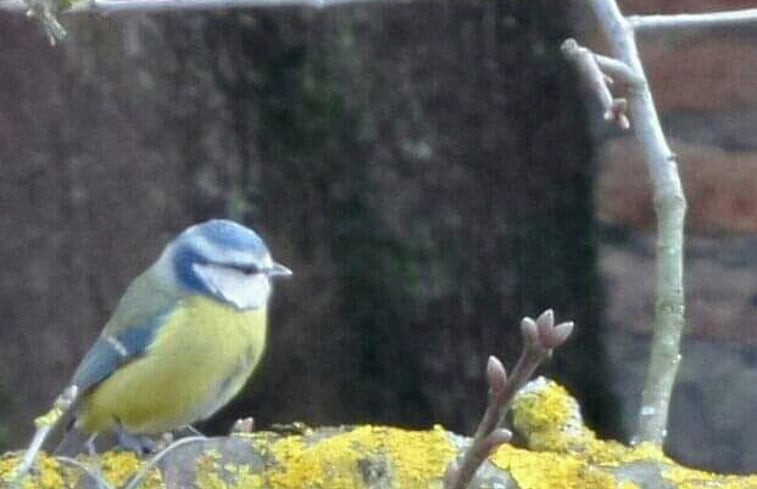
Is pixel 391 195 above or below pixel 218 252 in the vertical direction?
below

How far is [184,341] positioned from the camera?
214 cm

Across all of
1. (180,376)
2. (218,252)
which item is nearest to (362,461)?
(180,376)

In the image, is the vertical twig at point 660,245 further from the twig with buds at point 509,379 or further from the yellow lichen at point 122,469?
the twig with buds at point 509,379

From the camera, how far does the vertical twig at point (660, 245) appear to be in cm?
140

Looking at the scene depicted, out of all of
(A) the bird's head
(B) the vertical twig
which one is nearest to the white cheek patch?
(A) the bird's head

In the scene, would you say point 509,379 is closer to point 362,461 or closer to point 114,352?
point 362,461

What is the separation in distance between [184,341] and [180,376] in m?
0.07

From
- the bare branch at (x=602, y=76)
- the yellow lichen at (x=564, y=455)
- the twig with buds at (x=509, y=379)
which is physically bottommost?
the yellow lichen at (x=564, y=455)

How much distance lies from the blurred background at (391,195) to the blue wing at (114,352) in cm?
97

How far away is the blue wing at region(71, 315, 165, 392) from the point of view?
2098mm

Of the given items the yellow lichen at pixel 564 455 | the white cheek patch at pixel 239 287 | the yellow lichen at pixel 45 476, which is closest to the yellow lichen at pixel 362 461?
the yellow lichen at pixel 564 455

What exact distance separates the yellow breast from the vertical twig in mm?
774

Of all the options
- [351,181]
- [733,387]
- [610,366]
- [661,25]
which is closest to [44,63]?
[351,181]

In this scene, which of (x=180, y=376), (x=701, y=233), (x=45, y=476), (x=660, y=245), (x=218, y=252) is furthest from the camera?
(x=701, y=233)
